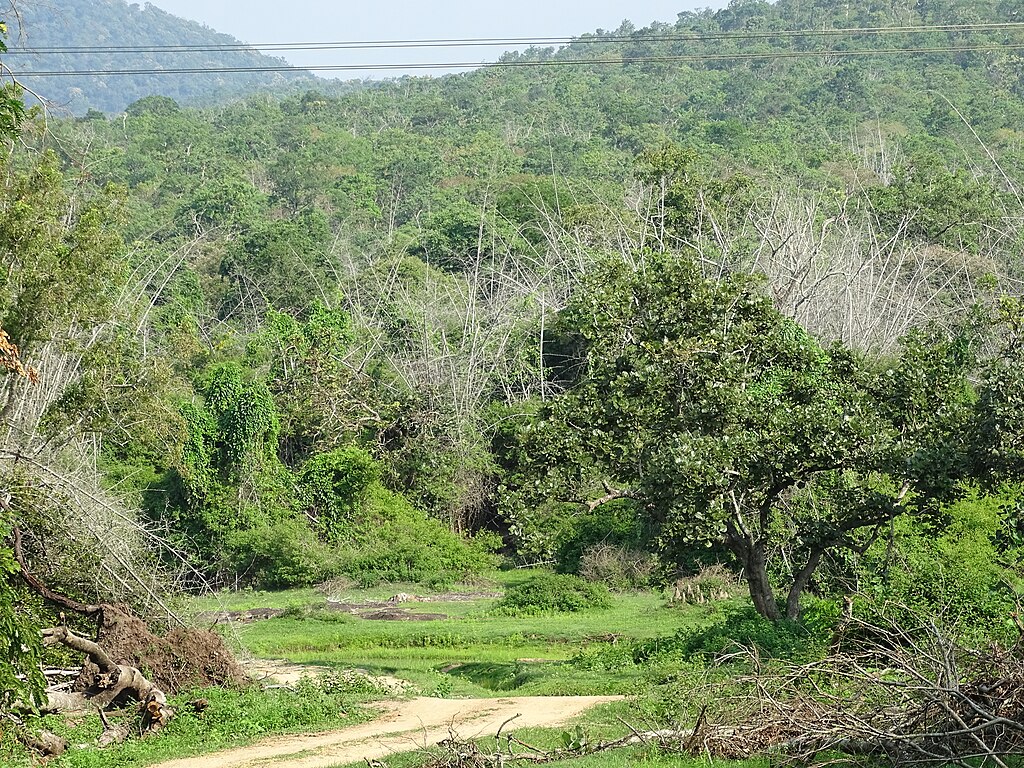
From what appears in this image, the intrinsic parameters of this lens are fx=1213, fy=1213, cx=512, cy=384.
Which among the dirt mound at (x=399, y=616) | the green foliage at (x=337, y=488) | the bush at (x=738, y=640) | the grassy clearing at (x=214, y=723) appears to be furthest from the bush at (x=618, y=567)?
the grassy clearing at (x=214, y=723)

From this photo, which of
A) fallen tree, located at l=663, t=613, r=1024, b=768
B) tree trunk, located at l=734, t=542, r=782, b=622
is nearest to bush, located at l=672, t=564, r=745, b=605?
tree trunk, located at l=734, t=542, r=782, b=622

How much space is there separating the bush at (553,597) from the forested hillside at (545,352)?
1389mm

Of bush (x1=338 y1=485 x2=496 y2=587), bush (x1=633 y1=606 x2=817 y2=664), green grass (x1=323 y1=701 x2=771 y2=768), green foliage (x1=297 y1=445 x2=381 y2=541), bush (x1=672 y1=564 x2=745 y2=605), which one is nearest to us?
green grass (x1=323 y1=701 x2=771 y2=768)

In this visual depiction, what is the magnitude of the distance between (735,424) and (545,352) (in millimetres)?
21036

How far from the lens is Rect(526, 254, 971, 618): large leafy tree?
16062mm

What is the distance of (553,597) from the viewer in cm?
2677

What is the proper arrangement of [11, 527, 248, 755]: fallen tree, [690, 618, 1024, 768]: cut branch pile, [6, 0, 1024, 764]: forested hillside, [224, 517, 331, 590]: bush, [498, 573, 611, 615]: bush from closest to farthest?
[690, 618, 1024, 768]: cut branch pile → [11, 527, 248, 755]: fallen tree → [6, 0, 1024, 764]: forested hillside → [498, 573, 611, 615]: bush → [224, 517, 331, 590]: bush

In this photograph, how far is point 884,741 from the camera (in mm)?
10047

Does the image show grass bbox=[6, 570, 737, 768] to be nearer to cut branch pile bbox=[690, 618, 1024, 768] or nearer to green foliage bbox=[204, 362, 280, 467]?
cut branch pile bbox=[690, 618, 1024, 768]

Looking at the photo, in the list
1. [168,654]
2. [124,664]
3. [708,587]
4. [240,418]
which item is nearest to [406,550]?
[240,418]

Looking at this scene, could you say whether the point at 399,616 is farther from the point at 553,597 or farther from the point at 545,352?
the point at 545,352

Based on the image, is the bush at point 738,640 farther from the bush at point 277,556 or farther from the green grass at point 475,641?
the bush at point 277,556

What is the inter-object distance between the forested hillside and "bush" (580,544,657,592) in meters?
0.10

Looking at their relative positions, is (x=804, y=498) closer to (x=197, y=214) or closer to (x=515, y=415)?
(x=515, y=415)
